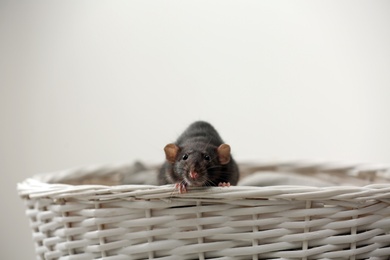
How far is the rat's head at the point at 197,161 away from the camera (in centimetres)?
130

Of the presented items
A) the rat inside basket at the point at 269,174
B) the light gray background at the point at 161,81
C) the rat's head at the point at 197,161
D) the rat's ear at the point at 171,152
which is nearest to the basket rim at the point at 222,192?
the rat's head at the point at 197,161

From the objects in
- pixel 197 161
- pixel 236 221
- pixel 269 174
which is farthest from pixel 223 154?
pixel 269 174

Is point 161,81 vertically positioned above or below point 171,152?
above

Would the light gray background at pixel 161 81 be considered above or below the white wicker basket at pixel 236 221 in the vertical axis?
above

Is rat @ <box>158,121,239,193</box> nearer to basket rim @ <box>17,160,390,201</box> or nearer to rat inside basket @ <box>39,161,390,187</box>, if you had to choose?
basket rim @ <box>17,160,390,201</box>

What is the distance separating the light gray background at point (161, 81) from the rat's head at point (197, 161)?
42.1 inches

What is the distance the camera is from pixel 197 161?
4.50 ft

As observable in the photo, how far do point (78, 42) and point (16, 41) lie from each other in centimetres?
31

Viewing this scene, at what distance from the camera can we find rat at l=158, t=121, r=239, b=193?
129 cm

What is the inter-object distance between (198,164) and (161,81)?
1300 mm

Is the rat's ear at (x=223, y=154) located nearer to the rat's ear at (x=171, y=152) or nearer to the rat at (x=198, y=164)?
A: the rat at (x=198, y=164)

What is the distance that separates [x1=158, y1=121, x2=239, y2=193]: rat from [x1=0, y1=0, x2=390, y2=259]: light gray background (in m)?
0.93

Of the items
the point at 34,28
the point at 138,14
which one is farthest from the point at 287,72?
the point at 34,28

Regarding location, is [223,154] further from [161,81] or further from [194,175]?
[161,81]
